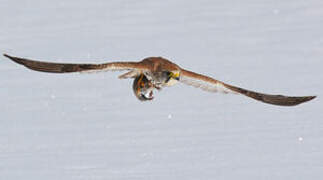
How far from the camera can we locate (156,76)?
42.1ft

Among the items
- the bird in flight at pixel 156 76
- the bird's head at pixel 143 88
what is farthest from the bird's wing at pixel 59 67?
the bird's head at pixel 143 88

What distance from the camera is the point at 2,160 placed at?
13.1 meters

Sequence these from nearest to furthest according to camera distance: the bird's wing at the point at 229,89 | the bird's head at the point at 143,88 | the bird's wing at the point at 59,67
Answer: the bird's wing at the point at 59,67 < the bird's wing at the point at 229,89 < the bird's head at the point at 143,88

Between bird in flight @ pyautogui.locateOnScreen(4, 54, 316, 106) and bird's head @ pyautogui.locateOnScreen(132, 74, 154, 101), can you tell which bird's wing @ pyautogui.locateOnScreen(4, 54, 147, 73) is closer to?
bird in flight @ pyautogui.locateOnScreen(4, 54, 316, 106)

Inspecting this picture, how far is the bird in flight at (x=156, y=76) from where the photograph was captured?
1220 centimetres

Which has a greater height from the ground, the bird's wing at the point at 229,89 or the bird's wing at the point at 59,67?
the bird's wing at the point at 59,67

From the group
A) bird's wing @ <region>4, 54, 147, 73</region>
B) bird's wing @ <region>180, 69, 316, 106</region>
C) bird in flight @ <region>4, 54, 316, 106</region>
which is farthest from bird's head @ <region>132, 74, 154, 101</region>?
bird's wing @ <region>4, 54, 147, 73</region>

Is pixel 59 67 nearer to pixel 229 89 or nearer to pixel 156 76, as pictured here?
pixel 156 76

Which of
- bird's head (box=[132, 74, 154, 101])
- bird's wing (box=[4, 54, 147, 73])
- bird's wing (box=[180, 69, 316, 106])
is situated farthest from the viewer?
bird's head (box=[132, 74, 154, 101])

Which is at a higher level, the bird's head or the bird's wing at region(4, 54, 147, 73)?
the bird's wing at region(4, 54, 147, 73)

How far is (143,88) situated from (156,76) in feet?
1.71

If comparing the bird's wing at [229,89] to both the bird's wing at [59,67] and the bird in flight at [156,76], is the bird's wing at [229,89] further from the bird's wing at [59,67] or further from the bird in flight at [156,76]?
the bird's wing at [59,67]

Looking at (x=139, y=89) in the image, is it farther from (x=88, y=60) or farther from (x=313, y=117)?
(x=88, y=60)

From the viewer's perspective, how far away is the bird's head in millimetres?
13203
